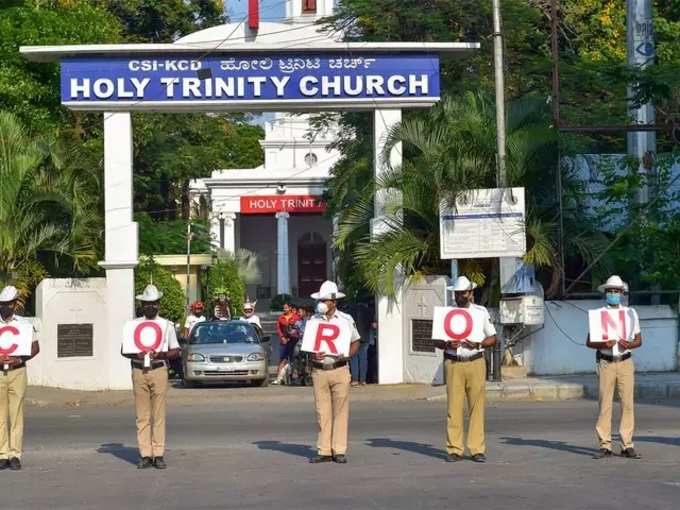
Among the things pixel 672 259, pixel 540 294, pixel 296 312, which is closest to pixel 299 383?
pixel 296 312

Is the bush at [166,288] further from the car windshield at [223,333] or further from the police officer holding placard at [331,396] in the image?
the police officer holding placard at [331,396]

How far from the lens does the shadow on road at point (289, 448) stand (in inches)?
603

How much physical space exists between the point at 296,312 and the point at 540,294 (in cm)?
565

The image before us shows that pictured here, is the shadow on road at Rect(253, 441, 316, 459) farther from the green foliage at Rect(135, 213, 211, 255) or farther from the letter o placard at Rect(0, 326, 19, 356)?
the green foliage at Rect(135, 213, 211, 255)

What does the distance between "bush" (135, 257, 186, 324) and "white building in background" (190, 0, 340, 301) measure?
1886 cm

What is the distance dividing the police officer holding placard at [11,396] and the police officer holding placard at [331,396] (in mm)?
2920

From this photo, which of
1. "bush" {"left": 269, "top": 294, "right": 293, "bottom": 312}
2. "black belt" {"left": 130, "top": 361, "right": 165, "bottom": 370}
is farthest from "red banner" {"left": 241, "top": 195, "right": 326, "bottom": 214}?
"black belt" {"left": 130, "top": 361, "right": 165, "bottom": 370}

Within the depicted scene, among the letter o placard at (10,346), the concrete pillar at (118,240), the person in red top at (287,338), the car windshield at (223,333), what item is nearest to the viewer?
the letter o placard at (10,346)

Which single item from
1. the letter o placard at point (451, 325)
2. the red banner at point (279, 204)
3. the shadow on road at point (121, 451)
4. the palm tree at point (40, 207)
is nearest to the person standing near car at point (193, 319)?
the palm tree at point (40, 207)

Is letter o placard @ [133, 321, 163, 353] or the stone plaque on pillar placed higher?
letter o placard @ [133, 321, 163, 353]

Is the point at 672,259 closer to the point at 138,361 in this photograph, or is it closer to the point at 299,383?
the point at 299,383

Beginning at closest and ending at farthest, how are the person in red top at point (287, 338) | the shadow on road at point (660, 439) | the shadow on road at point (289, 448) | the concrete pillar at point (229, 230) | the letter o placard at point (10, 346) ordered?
1. the letter o placard at point (10, 346)
2. the shadow on road at point (289, 448)
3. the shadow on road at point (660, 439)
4. the person in red top at point (287, 338)
5. the concrete pillar at point (229, 230)

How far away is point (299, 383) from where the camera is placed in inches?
1073

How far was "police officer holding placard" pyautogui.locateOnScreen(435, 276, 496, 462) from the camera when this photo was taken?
14.0 metres
